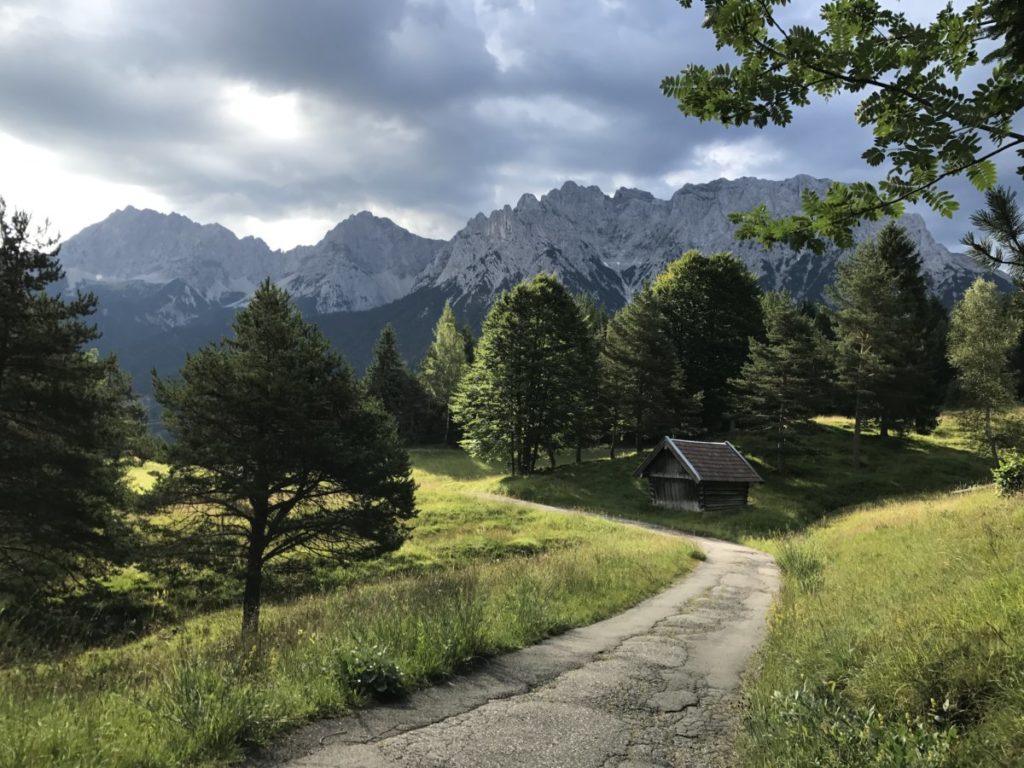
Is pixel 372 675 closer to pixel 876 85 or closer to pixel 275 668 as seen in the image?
pixel 275 668

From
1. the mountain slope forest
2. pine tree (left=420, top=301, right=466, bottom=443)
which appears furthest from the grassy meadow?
pine tree (left=420, top=301, right=466, bottom=443)

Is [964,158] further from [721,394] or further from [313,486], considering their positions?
[721,394]

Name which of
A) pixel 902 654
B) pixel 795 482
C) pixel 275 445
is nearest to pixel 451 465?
pixel 795 482

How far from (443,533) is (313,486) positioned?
11909mm

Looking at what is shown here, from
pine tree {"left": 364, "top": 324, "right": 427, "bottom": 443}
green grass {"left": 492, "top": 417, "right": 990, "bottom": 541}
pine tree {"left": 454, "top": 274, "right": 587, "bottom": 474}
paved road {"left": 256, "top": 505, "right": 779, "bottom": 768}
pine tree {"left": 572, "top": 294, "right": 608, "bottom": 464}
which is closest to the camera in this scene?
paved road {"left": 256, "top": 505, "right": 779, "bottom": 768}

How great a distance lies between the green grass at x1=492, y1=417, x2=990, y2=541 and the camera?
3453 centimetres

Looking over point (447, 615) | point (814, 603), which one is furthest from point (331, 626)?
point (814, 603)

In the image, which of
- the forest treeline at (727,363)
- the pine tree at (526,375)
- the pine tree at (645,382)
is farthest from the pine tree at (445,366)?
the pine tree at (645,382)

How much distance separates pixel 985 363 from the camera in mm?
42906

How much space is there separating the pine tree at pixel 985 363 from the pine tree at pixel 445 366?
53.6 meters

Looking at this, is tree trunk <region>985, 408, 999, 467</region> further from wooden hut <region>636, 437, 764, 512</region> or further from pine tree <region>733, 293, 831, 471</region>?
wooden hut <region>636, 437, 764, 512</region>

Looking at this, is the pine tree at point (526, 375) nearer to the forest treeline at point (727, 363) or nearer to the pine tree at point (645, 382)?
the forest treeline at point (727, 363)

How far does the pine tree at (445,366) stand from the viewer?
78375 mm

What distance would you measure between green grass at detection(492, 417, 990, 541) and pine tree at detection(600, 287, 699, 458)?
4221 millimetres
